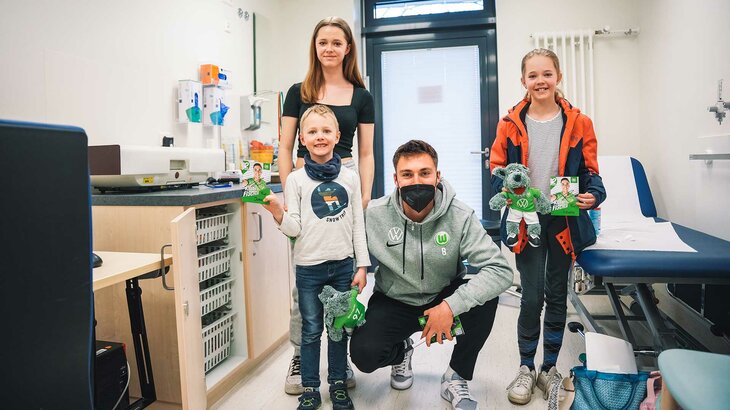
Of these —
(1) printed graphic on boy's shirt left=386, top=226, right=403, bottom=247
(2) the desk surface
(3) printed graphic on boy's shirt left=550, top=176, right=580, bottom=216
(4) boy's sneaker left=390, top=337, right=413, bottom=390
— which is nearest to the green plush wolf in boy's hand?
(3) printed graphic on boy's shirt left=550, top=176, right=580, bottom=216

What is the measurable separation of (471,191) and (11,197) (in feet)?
12.1

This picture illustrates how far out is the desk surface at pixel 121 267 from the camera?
46.0 inches

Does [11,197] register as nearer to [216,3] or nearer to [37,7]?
[37,7]

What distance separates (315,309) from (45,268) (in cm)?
109

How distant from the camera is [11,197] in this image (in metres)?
0.62

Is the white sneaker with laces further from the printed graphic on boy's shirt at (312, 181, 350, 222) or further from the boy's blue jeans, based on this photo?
the printed graphic on boy's shirt at (312, 181, 350, 222)

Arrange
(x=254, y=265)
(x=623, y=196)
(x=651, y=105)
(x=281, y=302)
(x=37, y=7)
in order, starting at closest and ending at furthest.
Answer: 1. (x=37, y=7)
2. (x=254, y=265)
3. (x=281, y=302)
4. (x=623, y=196)
5. (x=651, y=105)

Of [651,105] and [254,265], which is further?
[651,105]

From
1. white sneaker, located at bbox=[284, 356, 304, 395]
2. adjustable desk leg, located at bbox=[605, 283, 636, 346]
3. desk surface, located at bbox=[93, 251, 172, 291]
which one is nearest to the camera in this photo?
desk surface, located at bbox=[93, 251, 172, 291]

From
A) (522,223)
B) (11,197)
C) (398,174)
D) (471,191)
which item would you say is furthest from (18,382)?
(471,191)

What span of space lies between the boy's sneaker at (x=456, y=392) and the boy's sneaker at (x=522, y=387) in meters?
0.15

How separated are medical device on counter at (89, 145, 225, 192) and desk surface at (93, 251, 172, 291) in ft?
1.23

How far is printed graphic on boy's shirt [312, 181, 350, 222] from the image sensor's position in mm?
1652

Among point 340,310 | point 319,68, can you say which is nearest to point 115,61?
point 319,68
